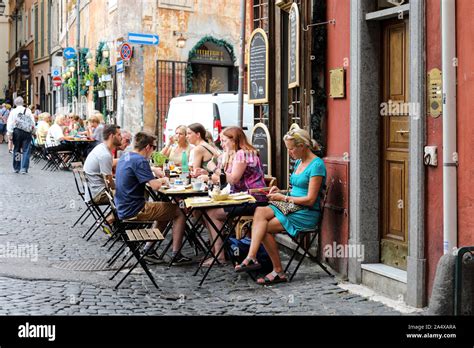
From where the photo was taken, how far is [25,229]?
1051cm

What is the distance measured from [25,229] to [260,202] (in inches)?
163

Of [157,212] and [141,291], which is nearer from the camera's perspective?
[141,291]

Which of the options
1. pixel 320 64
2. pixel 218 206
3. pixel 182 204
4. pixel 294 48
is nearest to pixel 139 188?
pixel 182 204

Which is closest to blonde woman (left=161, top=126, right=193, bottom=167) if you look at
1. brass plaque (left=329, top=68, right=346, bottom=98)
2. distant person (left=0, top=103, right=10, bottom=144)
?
brass plaque (left=329, top=68, right=346, bottom=98)

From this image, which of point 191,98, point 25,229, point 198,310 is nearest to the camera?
point 198,310

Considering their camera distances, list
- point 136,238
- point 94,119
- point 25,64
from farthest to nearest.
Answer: point 25,64
point 94,119
point 136,238

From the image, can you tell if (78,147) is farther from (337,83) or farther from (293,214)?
(293,214)

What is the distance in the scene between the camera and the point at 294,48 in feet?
29.2

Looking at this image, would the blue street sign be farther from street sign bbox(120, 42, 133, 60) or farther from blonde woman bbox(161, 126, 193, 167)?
blonde woman bbox(161, 126, 193, 167)

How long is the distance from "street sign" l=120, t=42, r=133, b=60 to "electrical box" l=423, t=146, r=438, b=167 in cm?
1720

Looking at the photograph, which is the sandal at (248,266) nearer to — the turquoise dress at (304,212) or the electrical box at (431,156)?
the turquoise dress at (304,212)

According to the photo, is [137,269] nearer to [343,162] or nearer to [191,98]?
[343,162]

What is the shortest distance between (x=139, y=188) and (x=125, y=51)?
48.8 feet
